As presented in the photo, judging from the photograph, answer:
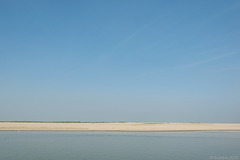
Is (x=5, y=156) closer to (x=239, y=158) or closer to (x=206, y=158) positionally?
(x=206, y=158)

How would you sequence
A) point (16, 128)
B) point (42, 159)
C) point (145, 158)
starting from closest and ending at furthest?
1. point (42, 159)
2. point (145, 158)
3. point (16, 128)

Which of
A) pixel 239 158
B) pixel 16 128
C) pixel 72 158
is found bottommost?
pixel 239 158

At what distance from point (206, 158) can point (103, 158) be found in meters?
10.3

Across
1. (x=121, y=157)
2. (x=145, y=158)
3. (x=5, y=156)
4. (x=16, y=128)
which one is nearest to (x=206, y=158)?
(x=145, y=158)

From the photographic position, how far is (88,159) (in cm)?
1820

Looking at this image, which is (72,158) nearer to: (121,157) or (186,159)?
(121,157)

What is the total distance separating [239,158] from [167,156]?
6.96 metres

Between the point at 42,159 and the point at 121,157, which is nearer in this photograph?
the point at 42,159

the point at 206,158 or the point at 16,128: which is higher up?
the point at 16,128

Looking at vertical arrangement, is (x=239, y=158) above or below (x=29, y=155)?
below

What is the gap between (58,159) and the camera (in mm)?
18062

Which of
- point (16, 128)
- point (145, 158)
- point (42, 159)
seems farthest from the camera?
point (16, 128)

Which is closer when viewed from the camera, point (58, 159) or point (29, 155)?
point (58, 159)

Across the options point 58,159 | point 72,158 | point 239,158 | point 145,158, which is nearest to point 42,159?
point 58,159
